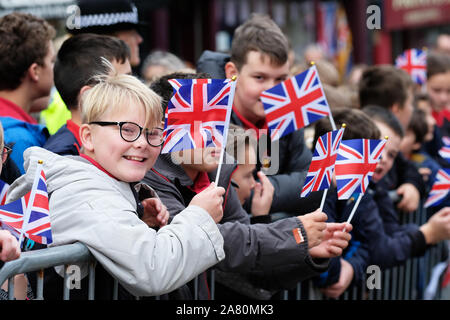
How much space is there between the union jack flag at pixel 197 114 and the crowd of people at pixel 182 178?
77mm

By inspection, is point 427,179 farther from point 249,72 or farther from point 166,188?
point 166,188

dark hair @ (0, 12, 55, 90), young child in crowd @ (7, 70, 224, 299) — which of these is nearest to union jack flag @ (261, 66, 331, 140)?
young child in crowd @ (7, 70, 224, 299)

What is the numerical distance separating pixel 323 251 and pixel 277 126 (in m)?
0.86

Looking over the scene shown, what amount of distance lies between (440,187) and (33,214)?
3348mm

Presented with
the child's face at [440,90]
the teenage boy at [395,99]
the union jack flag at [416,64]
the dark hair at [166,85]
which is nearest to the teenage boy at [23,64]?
the dark hair at [166,85]

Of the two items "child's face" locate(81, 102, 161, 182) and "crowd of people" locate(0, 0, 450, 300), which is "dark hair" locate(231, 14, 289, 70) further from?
"child's face" locate(81, 102, 161, 182)

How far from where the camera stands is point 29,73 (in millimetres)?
4594

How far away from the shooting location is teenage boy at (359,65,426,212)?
6.18m

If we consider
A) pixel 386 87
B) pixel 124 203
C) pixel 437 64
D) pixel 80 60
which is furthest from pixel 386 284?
pixel 437 64

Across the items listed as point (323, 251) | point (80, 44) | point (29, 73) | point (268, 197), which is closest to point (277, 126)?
point (268, 197)

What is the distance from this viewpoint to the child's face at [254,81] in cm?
482

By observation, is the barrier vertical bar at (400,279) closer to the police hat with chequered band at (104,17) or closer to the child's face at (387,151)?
the child's face at (387,151)

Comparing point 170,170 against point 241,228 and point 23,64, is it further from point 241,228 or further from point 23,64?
point 23,64

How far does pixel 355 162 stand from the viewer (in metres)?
3.87
